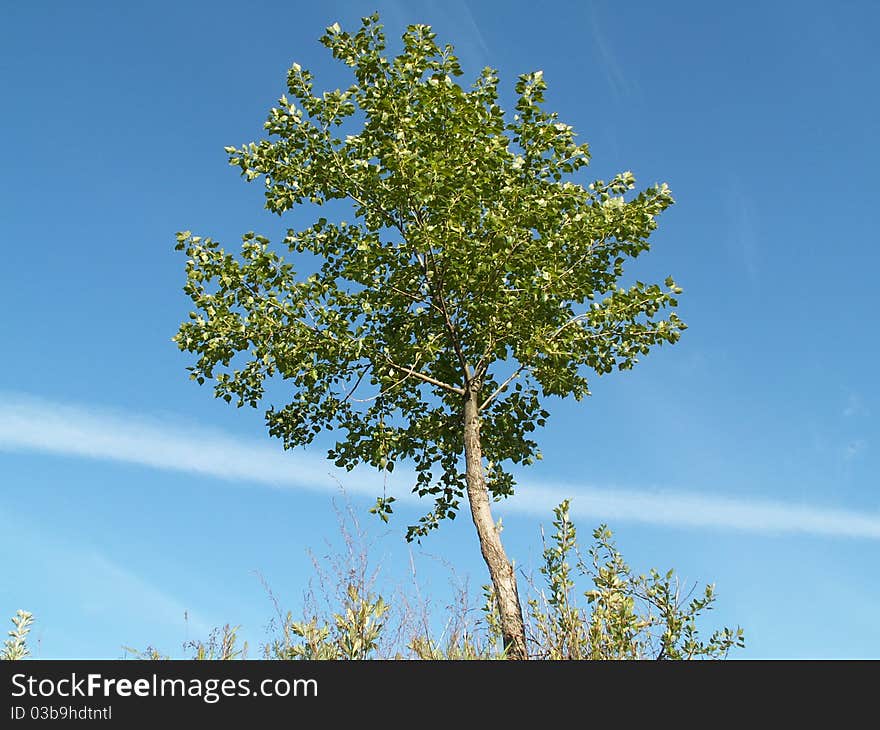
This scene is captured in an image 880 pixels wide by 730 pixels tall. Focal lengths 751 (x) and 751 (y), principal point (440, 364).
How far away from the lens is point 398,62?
45.4 feet

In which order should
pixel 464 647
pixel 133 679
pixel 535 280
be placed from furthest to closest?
1. pixel 535 280
2. pixel 464 647
3. pixel 133 679

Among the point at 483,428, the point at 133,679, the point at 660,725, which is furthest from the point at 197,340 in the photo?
the point at 660,725

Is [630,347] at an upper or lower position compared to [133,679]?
upper

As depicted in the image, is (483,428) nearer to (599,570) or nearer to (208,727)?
(599,570)

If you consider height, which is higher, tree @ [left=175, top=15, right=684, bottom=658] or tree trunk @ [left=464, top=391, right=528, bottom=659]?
tree @ [left=175, top=15, right=684, bottom=658]

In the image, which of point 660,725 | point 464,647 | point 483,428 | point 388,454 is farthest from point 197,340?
point 660,725

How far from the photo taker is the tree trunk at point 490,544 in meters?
11.2

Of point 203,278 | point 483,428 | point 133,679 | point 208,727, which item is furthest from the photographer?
point 483,428

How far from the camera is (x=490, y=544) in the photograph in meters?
12.4

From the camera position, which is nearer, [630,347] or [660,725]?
[660,725]

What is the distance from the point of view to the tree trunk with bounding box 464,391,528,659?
442 inches

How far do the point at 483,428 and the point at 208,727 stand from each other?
32.9 feet

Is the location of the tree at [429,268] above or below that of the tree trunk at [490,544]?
above

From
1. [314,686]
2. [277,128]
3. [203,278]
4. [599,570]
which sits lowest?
[314,686]
